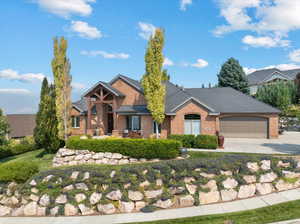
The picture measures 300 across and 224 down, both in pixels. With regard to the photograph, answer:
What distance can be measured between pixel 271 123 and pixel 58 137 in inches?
877

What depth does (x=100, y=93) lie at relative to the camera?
23.5 metres

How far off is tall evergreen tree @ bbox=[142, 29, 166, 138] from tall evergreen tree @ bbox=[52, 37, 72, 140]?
7.84 m

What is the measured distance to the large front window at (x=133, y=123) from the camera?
76.8ft

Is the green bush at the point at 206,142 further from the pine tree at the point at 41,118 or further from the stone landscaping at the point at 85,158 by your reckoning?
the pine tree at the point at 41,118

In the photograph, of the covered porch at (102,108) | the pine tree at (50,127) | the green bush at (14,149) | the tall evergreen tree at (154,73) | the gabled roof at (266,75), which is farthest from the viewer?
the gabled roof at (266,75)

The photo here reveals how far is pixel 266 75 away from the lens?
52031mm

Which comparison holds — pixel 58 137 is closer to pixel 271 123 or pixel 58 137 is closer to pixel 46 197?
pixel 46 197

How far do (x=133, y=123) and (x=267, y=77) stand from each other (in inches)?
1672

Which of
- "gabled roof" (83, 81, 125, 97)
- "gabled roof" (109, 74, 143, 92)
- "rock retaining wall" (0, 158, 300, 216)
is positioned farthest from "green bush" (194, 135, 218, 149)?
"gabled roof" (83, 81, 125, 97)

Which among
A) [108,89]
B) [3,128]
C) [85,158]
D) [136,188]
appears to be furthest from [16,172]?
[108,89]

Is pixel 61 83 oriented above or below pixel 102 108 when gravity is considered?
above

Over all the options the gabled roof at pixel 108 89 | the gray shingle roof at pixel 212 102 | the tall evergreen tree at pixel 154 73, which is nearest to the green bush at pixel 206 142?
the gray shingle roof at pixel 212 102

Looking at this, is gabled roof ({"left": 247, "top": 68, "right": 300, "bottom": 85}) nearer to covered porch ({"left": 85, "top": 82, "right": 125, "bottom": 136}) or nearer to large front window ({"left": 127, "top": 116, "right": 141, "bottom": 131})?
large front window ({"left": 127, "top": 116, "right": 141, "bottom": 131})

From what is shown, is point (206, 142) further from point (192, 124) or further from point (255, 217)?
point (255, 217)
